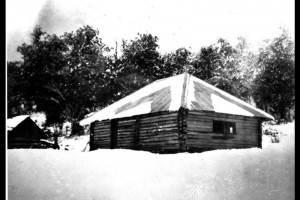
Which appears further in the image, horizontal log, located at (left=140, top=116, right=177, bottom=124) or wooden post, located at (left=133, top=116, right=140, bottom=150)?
wooden post, located at (left=133, top=116, right=140, bottom=150)

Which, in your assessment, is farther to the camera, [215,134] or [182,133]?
[215,134]

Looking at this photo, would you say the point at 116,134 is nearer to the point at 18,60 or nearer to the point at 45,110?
the point at 45,110

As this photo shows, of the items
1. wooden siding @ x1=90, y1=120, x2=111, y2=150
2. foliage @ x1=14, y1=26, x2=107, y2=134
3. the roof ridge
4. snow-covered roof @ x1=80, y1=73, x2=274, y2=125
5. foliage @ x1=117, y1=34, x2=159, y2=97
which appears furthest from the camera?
wooden siding @ x1=90, y1=120, x2=111, y2=150

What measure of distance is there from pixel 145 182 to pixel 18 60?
167 inches

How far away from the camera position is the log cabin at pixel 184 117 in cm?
1234

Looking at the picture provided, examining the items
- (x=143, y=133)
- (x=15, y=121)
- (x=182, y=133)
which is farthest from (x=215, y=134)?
(x=15, y=121)

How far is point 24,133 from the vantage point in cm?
935

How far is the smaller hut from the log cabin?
163 inches

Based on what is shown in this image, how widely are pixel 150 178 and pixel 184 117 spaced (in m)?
5.43

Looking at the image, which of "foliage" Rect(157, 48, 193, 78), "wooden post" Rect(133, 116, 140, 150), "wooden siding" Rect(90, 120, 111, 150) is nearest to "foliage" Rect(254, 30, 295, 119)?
"foliage" Rect(157, 48, 193, 78)

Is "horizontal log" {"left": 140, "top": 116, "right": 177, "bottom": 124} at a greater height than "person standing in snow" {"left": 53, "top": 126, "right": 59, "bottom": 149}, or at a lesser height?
greater

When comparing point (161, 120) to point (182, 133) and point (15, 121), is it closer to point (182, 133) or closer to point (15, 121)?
point (182, 133)

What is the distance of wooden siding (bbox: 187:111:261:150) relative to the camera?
12.6 m

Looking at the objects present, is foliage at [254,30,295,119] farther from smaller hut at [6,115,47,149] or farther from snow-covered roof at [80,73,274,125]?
smaller hut at [6,115,47,149]
